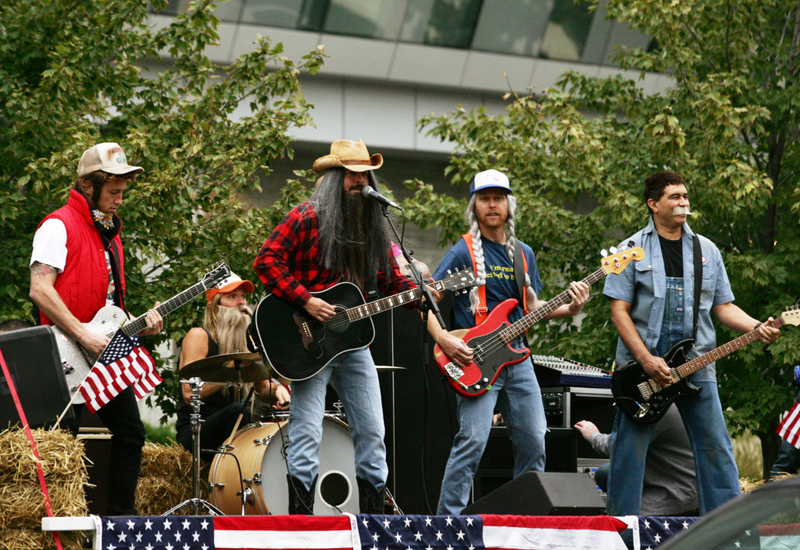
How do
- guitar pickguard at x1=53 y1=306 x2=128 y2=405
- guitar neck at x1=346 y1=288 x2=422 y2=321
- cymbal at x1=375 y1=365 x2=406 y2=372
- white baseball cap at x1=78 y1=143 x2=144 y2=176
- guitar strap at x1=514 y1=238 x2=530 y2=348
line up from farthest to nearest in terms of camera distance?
cymbal at x1=375 y1=365 x2=406 y2=372 → guitar strap at x1=514 y1=238 x2=530 y2=348 → white baseball cap at x1=78 y1=143 x2=144 y2=176 → guitar neck at x1=346 y1=288 x2=422 y2=321 → guitar pickguard at x1=53 y1=306 x2=128 y2=405

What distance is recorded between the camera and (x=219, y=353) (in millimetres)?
7438

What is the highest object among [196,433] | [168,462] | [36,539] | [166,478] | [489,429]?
[489,429]

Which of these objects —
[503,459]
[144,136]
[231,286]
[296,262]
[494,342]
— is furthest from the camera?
[144,136]

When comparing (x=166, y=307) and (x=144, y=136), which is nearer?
(x=166, y=307)

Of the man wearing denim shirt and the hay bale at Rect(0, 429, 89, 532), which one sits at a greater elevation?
the man wearing denim shirt

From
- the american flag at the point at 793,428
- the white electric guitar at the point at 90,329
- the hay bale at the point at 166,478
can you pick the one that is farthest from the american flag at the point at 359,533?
the american flag at the point at 793,428

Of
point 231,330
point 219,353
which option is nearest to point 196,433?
point 219,353

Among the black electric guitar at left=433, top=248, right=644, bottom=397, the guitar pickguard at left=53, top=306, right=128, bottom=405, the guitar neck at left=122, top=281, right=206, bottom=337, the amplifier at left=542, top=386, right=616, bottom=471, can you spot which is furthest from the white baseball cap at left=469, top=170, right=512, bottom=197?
the guitar pickguard at left=53, top=306, right=128, bottom=405

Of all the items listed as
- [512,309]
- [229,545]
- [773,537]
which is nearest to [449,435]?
[512,309]

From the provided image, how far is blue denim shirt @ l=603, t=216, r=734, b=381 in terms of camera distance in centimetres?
602

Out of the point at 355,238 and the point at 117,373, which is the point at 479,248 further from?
the point at 117,373

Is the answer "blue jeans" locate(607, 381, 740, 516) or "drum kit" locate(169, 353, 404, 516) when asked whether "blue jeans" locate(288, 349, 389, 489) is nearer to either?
"drum kit" locate(169, 353, 404, 516)

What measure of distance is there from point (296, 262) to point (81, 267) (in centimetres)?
123

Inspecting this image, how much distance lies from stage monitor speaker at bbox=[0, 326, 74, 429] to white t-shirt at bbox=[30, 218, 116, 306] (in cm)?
47
